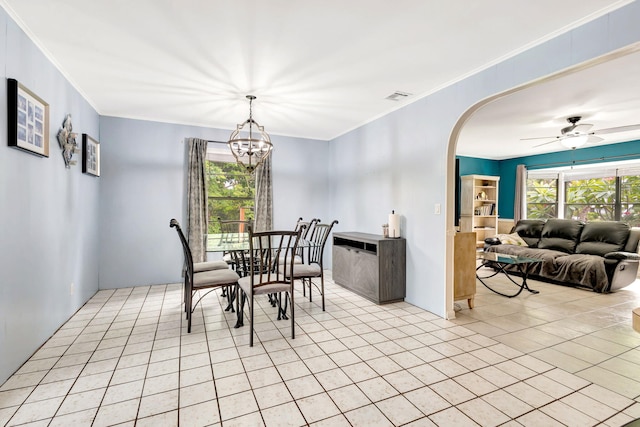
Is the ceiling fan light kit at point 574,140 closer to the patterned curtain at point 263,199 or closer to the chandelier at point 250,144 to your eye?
the chandelier at point 250,144

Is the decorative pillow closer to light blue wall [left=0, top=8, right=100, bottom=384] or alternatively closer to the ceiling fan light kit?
the ceiling fan light kit

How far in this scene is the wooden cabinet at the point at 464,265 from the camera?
3465 millimetres

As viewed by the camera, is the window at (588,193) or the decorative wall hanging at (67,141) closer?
the decorative wall hanging at (67,141)

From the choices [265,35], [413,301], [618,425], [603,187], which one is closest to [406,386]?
[618,425]

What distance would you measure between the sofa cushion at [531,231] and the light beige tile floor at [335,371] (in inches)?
105

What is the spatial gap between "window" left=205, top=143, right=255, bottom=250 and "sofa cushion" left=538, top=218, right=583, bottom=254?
17.8ft

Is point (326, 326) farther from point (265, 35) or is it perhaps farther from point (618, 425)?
point (265, 35)

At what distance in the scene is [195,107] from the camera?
13.2 ft

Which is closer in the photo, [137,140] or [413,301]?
[413,301]

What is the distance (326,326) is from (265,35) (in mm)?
2629

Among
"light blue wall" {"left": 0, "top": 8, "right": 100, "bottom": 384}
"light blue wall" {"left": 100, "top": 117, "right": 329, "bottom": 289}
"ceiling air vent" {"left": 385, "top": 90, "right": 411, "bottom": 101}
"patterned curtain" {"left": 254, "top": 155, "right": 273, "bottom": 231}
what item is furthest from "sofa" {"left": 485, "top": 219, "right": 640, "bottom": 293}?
"light blue wall" {"left": 0, "top": 8, "right": 100, "bottom": 384}

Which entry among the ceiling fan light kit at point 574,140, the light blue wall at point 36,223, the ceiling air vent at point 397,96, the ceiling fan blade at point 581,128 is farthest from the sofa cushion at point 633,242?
the light blue wall at point 36,223

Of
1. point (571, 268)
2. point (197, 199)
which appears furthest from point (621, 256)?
point (197, 199)

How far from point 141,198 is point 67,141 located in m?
1.60
